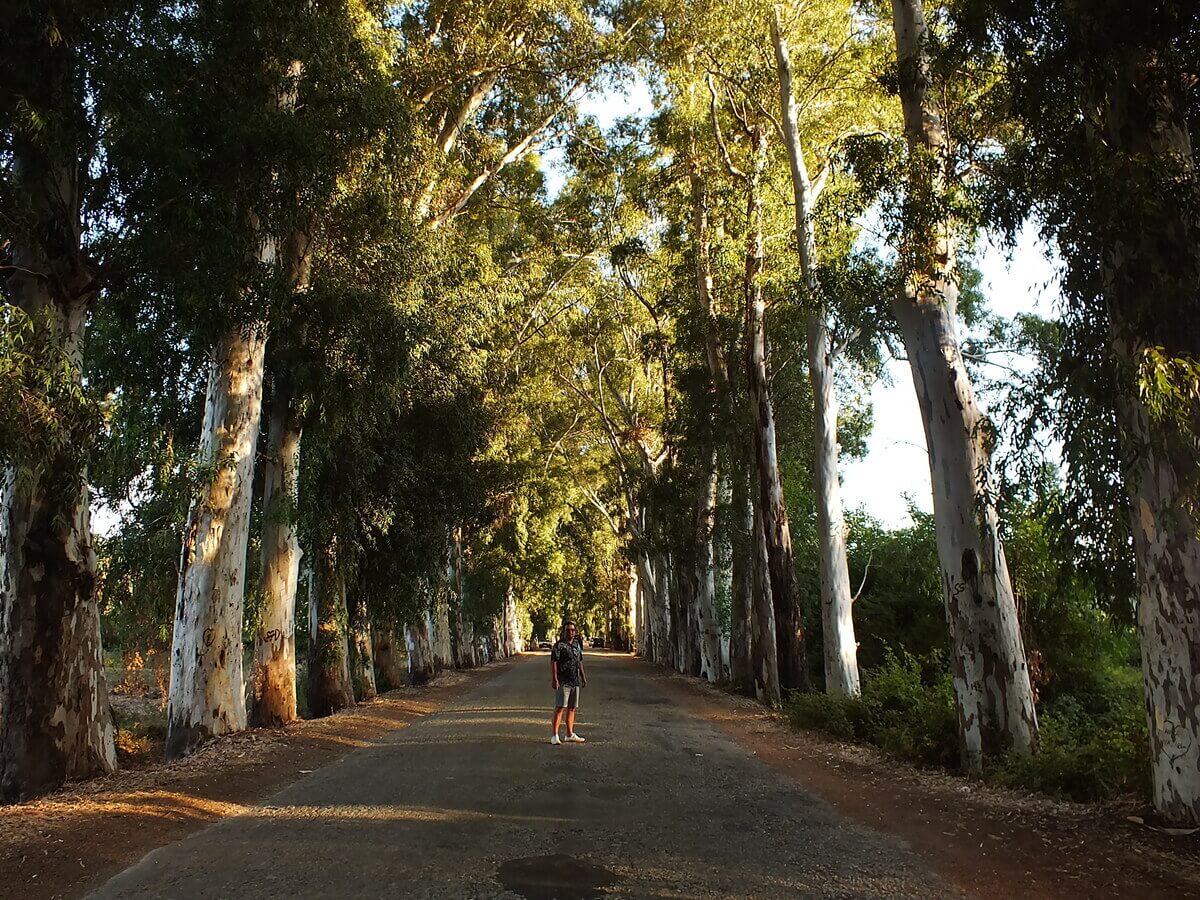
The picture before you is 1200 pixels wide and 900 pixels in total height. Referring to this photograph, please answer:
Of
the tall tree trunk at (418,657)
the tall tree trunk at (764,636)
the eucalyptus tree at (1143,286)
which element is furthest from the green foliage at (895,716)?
the tall tree trunk at (418,657)

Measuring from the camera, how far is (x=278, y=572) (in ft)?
50.8

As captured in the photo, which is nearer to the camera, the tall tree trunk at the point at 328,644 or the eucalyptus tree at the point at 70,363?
the eucalyptus tree at the point at 70,363

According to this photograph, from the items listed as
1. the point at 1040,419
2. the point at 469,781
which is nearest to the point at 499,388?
the point at 469,781

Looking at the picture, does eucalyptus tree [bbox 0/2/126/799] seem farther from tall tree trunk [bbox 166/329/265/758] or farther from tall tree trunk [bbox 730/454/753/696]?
tall tree trunk [bbox 730/454/753/696]

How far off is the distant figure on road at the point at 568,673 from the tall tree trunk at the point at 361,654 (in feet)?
28.3

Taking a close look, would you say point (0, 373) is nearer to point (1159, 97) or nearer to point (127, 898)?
point (127, 898)

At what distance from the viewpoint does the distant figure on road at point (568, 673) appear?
12.2 meters

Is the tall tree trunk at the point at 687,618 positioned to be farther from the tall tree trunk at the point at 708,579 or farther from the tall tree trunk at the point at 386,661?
the tall tree trunk at the point at 386,661

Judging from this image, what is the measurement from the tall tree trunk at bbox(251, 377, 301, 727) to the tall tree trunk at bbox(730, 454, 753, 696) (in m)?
11.7

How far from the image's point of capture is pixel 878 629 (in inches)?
931

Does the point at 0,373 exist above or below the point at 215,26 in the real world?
below

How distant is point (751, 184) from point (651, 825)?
1596 centimetres

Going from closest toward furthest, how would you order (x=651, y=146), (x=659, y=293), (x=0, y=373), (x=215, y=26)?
(x=0, y=373) → (x=215, y=26) → (x=651, y=146) → (x=659, y=293)

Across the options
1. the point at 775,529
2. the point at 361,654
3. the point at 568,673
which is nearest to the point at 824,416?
the point at 775,529
